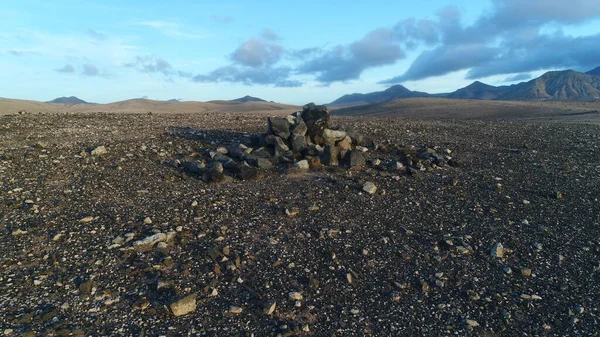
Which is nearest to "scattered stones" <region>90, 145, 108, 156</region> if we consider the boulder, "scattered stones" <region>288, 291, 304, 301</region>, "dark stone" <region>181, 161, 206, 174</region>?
"dark stone" <region>181, 161, 206, 174</region>

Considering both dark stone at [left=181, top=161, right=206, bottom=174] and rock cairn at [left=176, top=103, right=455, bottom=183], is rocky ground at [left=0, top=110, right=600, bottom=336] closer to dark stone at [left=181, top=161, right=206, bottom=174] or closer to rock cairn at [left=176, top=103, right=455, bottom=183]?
dark stone at [left=181, top=161, right=206, bottom=174]

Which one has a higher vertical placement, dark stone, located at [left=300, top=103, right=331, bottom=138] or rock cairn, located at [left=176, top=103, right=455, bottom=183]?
dark stone, located at [left=300, top=103, right=331, bottom=138]

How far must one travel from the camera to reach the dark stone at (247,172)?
31.4 ft

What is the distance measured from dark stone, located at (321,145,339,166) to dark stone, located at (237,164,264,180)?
6.06 feet

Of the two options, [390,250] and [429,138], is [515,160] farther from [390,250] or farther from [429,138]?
[390,250]

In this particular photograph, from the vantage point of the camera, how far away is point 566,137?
15.7 meters

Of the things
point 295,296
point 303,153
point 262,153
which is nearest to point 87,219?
point 295,296

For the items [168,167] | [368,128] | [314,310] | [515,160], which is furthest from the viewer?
[368,128]

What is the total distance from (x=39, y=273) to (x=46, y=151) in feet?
21.2

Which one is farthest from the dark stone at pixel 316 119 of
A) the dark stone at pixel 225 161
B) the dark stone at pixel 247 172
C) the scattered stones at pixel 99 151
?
the scattered stones at pixel 99 151

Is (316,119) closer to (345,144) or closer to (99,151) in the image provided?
(345,144)

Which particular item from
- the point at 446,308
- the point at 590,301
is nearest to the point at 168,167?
the point at 446,308

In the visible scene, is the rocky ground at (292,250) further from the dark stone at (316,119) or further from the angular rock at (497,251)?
the dark stone at (316,119)

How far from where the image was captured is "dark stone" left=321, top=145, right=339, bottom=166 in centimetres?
1062
